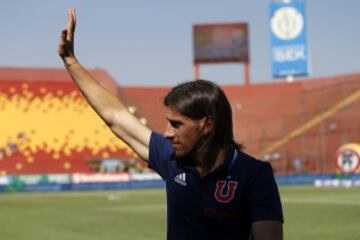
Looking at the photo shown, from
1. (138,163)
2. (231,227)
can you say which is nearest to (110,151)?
(138,163)

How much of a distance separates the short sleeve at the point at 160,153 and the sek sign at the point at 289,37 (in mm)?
57846

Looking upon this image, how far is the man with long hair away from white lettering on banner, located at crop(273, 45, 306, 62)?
58.7m

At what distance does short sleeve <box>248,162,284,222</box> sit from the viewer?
9.14ft

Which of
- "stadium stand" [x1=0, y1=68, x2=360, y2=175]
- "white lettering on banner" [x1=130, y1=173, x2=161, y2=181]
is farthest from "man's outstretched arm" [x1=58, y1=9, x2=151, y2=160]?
"stadium stand" [x1=0, y1=68, x2=360, y2=175]

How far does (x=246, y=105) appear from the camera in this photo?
66.3 metres

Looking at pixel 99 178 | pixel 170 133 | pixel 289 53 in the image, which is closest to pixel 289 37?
pixel 289 53

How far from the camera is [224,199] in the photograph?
282 cm

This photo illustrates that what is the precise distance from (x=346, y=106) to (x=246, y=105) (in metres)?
10.1

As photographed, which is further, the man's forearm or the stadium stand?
the stadium stand

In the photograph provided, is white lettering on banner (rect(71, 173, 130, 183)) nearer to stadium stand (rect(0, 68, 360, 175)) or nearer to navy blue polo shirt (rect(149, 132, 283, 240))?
stadium stand (rect(0, 68, 360, 175))

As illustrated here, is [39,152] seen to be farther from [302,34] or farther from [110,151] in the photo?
[302,34]

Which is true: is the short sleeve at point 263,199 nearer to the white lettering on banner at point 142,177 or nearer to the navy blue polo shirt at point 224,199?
the navy blue polo shirt at point 224,199

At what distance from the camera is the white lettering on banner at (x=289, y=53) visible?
61031 millimetres

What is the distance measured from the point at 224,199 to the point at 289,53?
5953cm
